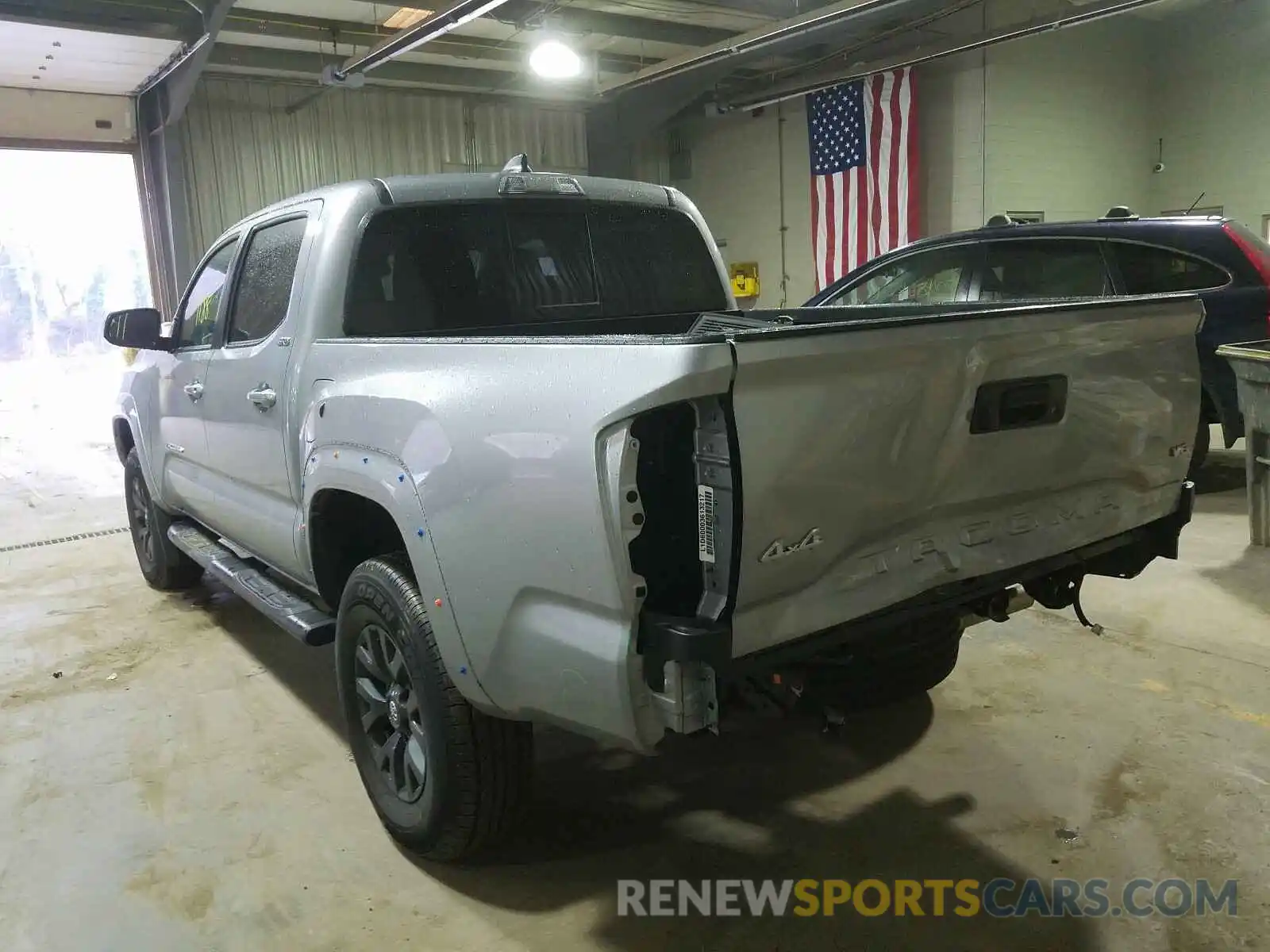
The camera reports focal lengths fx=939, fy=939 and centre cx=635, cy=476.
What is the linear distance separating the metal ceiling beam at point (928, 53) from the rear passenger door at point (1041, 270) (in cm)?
303

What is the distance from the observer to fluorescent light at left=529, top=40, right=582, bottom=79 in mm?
7664

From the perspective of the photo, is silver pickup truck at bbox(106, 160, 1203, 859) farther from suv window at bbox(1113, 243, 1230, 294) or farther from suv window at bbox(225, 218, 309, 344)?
suv window at bbox(1113, 243, 1230, 294)

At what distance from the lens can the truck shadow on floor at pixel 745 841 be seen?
7.36 ft

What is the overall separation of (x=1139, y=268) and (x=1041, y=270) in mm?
597

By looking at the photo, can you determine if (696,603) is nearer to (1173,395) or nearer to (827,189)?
(1173,395)

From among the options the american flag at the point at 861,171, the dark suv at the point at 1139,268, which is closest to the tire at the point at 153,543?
the dark suv at the point at 1139,268

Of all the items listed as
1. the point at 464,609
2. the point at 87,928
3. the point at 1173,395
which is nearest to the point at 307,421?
the point at 464,609

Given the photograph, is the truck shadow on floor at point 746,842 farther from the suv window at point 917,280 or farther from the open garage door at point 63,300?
the open garage door at point 63,300

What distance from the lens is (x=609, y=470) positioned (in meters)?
1.69

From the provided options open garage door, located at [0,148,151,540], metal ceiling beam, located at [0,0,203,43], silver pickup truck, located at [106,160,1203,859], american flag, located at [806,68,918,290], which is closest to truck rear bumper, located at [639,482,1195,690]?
silver pickup truck, located at [106,160,1203,859]

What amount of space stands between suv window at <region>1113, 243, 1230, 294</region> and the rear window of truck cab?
12.3 feet

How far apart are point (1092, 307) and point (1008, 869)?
1.45 meters

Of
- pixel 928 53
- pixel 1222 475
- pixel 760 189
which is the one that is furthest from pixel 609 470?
pixel 760 189

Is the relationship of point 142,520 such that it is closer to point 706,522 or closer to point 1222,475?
point 706,522
